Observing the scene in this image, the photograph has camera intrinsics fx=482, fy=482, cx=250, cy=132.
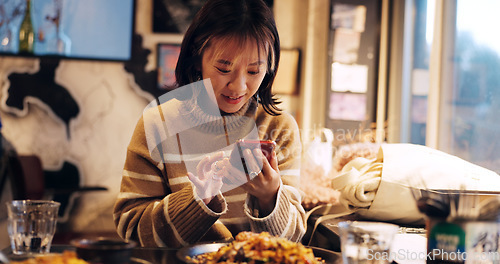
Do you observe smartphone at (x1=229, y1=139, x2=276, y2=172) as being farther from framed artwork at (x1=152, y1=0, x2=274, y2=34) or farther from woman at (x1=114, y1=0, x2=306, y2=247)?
framed artwork at (x1=152, y1=0, x2=274, y2=34)

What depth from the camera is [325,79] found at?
331 cm

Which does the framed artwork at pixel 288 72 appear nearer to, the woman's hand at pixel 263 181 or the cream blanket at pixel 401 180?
the cream blanket at pixel 401 180

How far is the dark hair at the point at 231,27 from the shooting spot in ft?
3.86

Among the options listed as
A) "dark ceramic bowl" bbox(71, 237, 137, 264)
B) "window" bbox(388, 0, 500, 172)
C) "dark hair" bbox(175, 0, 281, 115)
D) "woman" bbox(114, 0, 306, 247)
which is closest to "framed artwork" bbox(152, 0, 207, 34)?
"window" bbox(388, 0, 500, 172)

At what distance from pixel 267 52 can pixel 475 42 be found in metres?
1.42

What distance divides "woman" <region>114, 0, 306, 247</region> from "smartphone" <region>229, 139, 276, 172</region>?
13mm

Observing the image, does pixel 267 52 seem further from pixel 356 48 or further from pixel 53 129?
pixel 53 129

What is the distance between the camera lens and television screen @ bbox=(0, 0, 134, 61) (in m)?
3.36

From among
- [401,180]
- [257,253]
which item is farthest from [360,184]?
[257,253]

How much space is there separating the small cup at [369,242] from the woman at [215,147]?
0.94 ft

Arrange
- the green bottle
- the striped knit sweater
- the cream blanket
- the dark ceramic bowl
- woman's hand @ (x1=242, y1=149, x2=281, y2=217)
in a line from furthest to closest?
the green bottle < the cream blanket < the striped knit sweater < woman's hand @ (x1=242, y1=149, x2=281, y2=217) < the dark ceramic bowl

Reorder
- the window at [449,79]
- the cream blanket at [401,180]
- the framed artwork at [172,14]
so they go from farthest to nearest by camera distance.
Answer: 1. the framed artwork at [172,14]
2. the window at [449,79]
3. the cream blanket at [401,180]

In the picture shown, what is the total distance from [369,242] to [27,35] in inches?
128

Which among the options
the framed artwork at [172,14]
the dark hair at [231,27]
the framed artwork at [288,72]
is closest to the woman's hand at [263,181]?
the dark hair at [231,27]
